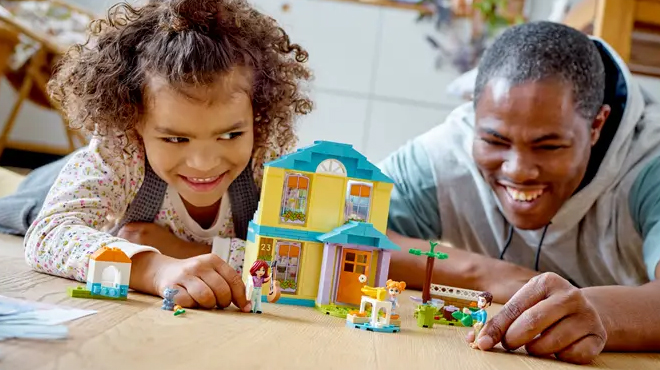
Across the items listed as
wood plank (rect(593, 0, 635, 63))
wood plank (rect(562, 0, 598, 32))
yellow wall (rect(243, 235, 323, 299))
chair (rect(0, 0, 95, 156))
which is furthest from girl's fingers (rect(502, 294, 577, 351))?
chair (rect(0, 0, 95, 156))

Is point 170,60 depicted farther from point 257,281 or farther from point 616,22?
point 616,22

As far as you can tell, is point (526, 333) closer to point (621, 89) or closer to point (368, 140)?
point (621, 89)

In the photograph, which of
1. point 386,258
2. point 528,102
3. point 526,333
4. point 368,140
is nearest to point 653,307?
point 526,333

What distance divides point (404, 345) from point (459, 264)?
73 centimetres

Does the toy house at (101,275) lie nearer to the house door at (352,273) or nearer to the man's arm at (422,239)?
the house door at (352,273)

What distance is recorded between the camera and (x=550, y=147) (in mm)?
1845

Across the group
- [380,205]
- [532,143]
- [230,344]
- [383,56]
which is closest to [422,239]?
[532,143]

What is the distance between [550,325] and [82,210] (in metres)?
0.91

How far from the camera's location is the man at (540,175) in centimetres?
184

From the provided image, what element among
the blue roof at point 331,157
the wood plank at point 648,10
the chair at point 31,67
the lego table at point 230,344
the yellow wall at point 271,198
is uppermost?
the wood plank at point 648,10

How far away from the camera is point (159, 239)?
1779 millimetres

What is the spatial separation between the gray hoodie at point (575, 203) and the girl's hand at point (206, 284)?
901mm

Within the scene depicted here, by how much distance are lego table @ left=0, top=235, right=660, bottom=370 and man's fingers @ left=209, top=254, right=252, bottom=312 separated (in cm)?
2

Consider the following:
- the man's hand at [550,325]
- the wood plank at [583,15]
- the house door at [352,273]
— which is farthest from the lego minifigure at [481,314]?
the wood plank at [583,15]
